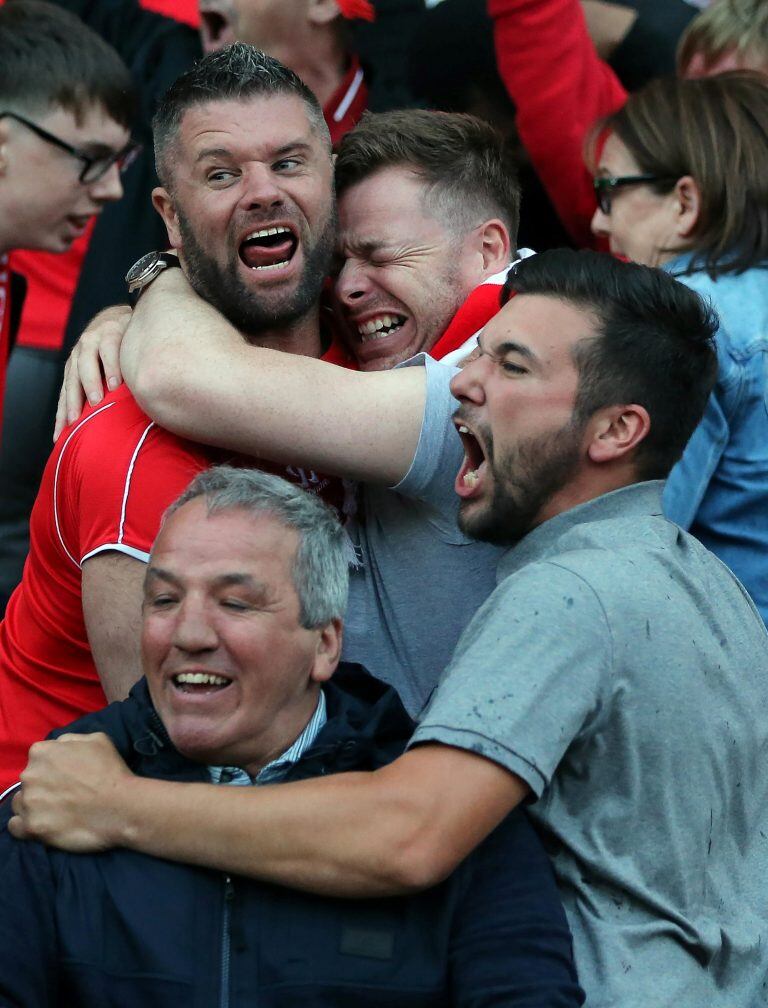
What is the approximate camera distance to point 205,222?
3346mm

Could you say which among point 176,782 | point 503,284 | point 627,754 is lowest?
point 176,782

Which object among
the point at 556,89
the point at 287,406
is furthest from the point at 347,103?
the point at 287,406

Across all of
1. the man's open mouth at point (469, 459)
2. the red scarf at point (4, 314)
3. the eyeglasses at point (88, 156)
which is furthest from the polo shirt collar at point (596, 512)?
the red scarf at point (4, 314)

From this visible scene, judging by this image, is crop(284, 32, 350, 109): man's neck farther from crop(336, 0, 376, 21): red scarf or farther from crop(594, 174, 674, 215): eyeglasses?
crop(594, 174, 674, 215): eyeglasses

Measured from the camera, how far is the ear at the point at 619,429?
9.21 ft

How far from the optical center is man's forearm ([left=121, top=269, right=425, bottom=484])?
2.97m

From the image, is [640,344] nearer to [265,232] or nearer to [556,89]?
[265,232]

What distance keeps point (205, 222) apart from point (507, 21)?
1257 mm

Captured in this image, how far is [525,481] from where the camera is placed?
9.25 feet

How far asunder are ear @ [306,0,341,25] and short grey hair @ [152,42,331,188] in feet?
3.04

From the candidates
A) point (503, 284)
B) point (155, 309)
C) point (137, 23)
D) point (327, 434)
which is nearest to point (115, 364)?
point (155, 309)

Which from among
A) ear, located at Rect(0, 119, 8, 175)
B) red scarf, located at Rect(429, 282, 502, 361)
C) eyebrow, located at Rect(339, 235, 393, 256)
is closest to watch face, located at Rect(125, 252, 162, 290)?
eyebrow, located at Rect(339, 235, 393, 256)

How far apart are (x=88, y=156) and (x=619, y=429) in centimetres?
226

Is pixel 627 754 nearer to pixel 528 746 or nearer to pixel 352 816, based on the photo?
pixel 528 746
